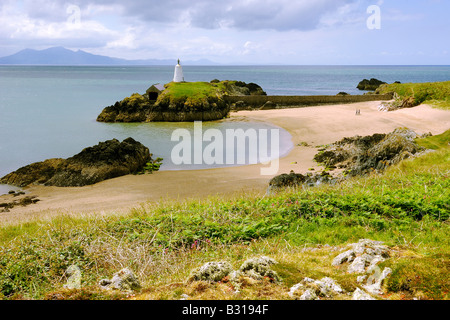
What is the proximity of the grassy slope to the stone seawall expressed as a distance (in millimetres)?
46157

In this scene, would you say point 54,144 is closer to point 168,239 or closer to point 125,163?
point 125,163

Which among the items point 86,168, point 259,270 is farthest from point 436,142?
point 86,168

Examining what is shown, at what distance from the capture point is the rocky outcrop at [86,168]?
69.9 feet

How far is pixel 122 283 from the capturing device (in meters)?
4.60

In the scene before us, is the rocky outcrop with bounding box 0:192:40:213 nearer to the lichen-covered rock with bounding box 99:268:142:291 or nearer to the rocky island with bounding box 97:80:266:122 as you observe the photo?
the lichen-covered rock with bounding box 99:268:142:291

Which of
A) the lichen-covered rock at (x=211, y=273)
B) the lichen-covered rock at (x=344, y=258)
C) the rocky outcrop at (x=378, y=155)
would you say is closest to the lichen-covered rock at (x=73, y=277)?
the lichen-covered rock at (x=211, y=273)

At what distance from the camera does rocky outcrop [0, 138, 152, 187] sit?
21.3 meters

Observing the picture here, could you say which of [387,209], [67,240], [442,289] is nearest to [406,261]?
[442,289]

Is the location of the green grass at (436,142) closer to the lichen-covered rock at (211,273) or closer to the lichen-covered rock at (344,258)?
the lichen-covered rock at (344,258)

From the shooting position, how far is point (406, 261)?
4.55 metres

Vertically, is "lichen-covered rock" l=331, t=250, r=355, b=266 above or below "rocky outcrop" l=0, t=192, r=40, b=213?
above

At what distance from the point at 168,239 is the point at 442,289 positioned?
500 cm

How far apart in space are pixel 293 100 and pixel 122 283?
55018 mm

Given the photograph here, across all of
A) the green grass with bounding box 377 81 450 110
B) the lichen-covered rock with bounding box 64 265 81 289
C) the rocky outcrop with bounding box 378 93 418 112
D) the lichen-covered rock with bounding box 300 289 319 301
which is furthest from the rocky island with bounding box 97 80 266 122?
the lichen-covered rock with bounding box 300 289 319 301
